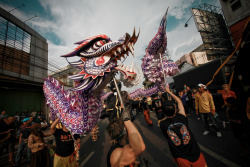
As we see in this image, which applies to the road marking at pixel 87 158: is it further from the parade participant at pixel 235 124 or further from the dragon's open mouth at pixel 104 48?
the parade participant at pixel 235 124

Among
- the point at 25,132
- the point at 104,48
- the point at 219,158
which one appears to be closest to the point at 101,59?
the point at 104,48

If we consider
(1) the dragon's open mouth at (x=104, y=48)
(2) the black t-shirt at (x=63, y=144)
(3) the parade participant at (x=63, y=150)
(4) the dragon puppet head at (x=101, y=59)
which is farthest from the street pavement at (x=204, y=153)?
(1) the dragon's open mouth at (x=104, y=48)

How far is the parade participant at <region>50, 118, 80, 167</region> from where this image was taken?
1877 mm

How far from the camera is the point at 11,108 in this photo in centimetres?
667

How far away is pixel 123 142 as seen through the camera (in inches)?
50.9

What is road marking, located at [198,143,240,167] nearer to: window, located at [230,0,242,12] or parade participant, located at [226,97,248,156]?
parade participant, located at [226,97,248,156]

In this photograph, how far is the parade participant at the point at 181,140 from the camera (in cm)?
134

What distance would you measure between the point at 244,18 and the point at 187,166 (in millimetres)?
13539

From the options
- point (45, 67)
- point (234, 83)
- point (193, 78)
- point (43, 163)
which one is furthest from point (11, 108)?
point (193, 78)

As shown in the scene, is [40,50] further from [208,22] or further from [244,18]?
[208,22]

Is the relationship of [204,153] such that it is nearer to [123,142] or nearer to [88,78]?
[123,142]

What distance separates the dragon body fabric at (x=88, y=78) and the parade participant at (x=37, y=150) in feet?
4.40

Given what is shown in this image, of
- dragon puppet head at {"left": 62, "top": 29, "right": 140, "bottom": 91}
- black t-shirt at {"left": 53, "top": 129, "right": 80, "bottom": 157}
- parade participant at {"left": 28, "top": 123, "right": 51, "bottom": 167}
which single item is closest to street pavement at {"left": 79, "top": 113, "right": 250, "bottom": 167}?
parade participant at {"left": 28, "top": 123, "right": 51, "bottom": 167}

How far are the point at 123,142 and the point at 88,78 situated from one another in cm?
106
